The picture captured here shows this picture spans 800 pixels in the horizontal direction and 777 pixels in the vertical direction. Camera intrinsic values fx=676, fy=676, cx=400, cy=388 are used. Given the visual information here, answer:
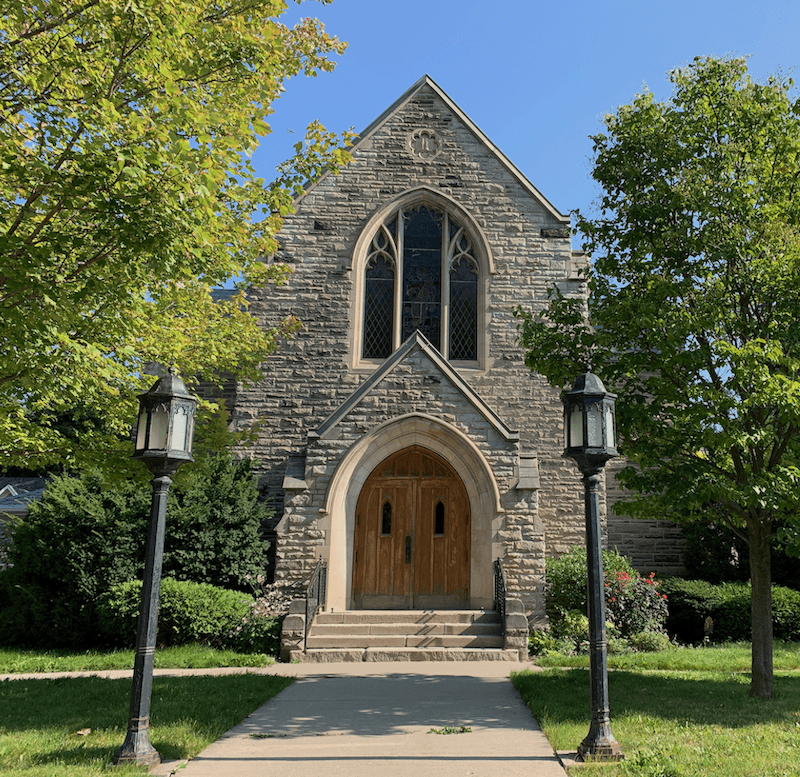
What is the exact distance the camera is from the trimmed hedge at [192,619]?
10.7m

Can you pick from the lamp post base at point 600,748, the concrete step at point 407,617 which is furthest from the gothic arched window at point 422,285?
the lamp post base at point 600,748

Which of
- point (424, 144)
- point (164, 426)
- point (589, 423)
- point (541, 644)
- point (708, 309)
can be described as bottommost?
point (541, 644)

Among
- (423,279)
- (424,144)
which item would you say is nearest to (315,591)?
(423,279)

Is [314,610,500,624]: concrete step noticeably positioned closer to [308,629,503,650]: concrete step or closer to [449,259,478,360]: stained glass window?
[308,629,503,650]: concrete step

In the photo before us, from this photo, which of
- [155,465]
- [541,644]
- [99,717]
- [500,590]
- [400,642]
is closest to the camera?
[155,465]

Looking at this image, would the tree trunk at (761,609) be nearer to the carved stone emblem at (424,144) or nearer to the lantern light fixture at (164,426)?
the lantern light fixture at (164,426)

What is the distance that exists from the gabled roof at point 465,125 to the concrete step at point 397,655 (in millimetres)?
9485

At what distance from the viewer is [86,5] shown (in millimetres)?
5324

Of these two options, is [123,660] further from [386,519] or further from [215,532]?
[386,519]

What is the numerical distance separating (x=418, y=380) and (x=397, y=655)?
4.63 m

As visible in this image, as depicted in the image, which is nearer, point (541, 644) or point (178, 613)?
point (178, 613)

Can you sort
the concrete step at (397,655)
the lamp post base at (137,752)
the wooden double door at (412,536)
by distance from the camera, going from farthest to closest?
the wooden double door at (412,536) → the concrete step at (397,655) → the lamp post base at (137,752)

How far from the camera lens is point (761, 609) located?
7598 mm

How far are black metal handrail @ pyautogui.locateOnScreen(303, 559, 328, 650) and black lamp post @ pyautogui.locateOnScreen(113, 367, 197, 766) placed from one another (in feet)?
17.9
